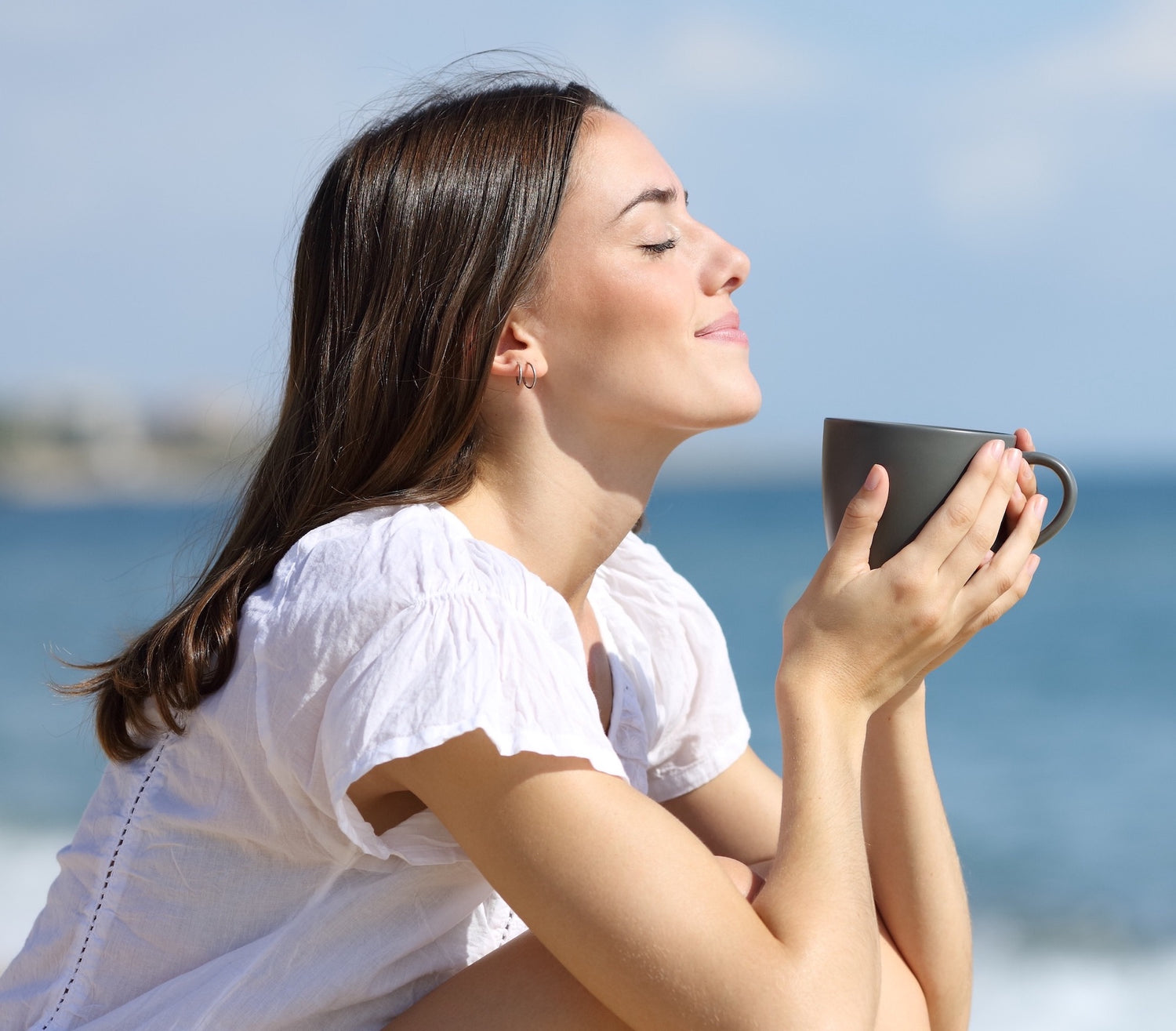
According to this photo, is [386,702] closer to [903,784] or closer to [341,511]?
[341,511]

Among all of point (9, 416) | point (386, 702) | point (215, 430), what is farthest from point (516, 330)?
point (9, 416)

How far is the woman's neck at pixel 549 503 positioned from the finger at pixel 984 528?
1.69 feet

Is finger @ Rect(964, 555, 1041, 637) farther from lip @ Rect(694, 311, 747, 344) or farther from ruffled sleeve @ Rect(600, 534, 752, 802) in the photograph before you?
ruffled sleeve @ Rect(600, 534, 752, 802)

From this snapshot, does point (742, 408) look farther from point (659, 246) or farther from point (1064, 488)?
point (1064, 488)

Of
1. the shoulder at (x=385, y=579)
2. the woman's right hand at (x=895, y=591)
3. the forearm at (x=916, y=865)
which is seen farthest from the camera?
the forearm at (x=916, y=865)

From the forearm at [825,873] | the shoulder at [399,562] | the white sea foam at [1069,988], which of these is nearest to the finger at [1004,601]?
the forearm at [825,873]

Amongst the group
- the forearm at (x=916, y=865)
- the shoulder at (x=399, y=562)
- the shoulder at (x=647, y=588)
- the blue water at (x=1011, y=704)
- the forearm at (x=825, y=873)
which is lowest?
the blue water at (x=1011, y=704)

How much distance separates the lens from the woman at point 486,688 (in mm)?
1485

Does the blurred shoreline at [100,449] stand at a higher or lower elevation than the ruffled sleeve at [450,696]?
lower

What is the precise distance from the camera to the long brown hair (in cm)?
190

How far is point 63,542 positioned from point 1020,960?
88.6ft

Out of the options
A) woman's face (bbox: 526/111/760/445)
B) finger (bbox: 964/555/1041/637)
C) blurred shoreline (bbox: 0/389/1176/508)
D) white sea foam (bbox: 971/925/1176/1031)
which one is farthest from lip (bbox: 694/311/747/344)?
blurred shoreline (bbox: 0/389/1176/508)

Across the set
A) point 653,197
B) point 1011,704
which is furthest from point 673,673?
point 1011,704

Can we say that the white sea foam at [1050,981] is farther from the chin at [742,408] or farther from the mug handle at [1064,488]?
the chin at [742,408]
